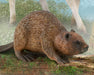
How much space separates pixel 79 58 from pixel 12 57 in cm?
83

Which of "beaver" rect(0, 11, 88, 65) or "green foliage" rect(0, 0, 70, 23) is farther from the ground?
"green foliage" rect(0, 0, 70, 23)

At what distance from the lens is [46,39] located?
5.39 feet

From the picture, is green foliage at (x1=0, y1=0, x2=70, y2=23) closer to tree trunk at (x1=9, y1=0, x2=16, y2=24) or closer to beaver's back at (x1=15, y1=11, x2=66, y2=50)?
tree trunk at (x1=9, y1=0, x2=16, y2=24)

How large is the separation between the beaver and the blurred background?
1.33m

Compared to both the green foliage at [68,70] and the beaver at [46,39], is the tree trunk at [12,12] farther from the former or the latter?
the green foliage at [68,70]

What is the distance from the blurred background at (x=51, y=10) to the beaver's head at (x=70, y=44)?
4.59 feet

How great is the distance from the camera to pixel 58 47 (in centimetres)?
162

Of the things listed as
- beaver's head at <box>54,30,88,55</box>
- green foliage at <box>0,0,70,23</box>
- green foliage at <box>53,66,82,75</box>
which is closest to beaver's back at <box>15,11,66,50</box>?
beaver's head at <box>54,30,88,55</box>

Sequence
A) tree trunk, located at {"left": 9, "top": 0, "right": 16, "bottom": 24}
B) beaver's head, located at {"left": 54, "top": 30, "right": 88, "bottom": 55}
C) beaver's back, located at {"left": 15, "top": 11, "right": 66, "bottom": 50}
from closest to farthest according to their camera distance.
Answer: beaver's head, located at {"left": 54, "top": 30, "right": 88, "bottom": 55}, beaver's back, located at {"left": 15, "top": 11, "right": 66, "bottom": 50}, tree trunk, located at {"left": 9, "top": 0, "right": 16, "bottom": 24}

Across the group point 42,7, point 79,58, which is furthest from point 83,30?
point 79,58

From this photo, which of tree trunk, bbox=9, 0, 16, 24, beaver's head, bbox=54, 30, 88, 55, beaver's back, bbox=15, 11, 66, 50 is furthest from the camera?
tree trunk, bbox=9, 0, 16, 24

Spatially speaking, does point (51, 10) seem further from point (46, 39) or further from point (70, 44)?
point (70, 44)

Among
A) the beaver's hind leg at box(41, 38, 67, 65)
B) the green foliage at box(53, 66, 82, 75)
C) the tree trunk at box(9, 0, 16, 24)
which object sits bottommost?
the green foliage at box(53, 66, 82, 75)

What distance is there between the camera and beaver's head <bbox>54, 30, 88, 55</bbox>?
1.51 metres
